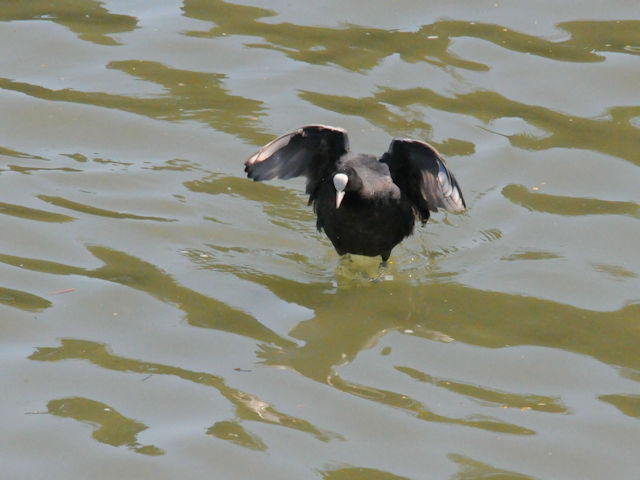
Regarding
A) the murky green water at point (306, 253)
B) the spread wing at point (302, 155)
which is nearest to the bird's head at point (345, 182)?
the spread wing at point (302, 155)

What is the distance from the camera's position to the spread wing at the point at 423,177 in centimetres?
781

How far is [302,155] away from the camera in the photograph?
8445mm

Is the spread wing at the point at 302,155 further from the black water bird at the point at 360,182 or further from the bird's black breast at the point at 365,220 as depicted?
the bird's black breast at the point at 365,220

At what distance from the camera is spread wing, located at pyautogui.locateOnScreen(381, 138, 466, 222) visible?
7809mm

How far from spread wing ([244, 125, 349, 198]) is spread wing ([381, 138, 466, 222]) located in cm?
37

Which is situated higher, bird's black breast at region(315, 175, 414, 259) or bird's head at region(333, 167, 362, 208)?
bird's head at region(333, 167, 362, 208)

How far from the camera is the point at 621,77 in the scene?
1038 centimetres

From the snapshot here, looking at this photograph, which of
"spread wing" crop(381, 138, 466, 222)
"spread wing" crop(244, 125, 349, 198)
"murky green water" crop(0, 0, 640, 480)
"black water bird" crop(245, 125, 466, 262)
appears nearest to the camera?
"murky green water" crop(0, 0, 640, 480)

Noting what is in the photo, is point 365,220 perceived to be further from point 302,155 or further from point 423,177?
point 302,155

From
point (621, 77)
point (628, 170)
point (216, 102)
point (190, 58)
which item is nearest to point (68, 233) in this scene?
point (216, 102)

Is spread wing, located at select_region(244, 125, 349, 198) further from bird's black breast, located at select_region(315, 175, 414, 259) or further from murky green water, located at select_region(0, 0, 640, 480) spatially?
murky green water, located at select_region(0, 0, 640, 480)

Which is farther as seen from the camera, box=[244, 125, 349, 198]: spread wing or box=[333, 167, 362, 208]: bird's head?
box=[244, 125, 349, 198]: spread wing

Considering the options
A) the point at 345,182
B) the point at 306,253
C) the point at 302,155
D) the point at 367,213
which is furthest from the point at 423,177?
the point at 306,253

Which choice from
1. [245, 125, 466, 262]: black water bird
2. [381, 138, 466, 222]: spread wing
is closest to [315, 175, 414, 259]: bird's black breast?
[245, 125, 466, 262]: black water bird
